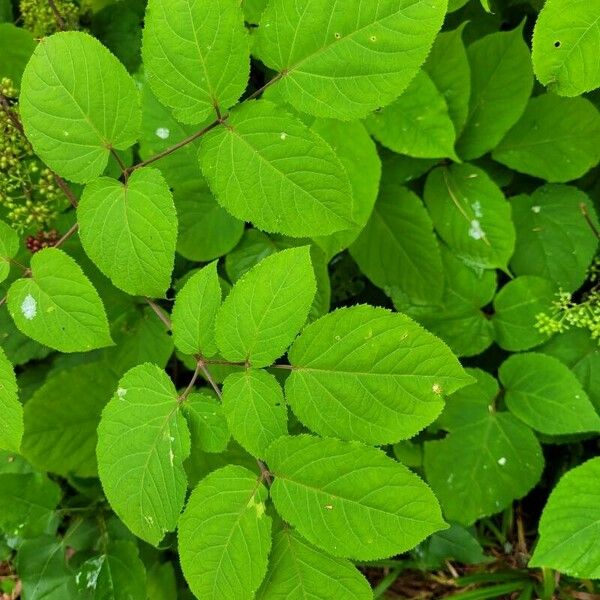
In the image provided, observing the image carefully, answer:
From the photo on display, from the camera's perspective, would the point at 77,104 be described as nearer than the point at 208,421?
Yes

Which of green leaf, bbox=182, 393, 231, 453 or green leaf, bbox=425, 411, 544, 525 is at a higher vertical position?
green leaf, bbox=182, 393, 231, 453

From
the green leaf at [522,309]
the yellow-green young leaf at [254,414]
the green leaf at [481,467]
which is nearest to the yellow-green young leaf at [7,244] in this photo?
the yellow-green young leaf at [254,414]

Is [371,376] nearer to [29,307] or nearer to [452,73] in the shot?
[29,307]

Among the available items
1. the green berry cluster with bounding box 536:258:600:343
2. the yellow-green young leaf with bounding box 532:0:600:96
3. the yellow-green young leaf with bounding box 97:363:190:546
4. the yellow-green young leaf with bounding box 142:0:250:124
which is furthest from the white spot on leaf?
the green berry cluster with bounding box 536:258:600:343

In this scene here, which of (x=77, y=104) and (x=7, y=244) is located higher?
(x=77, y=104)

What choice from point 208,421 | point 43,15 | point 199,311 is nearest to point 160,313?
point 199,311

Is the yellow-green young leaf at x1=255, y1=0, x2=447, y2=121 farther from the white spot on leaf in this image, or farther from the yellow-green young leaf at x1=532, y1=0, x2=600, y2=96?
the white spot on leaf

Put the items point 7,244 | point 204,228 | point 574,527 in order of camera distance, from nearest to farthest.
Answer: point 7,244
point 574,527
point 204,228
